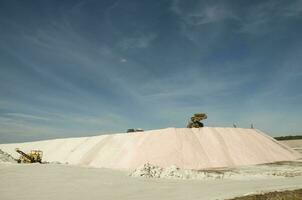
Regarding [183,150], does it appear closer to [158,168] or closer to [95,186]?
[158,168]

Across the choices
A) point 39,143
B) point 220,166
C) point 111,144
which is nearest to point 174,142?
point 220,166

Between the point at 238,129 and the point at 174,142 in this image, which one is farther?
the point at 238,129

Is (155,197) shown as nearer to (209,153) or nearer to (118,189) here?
(118,189)

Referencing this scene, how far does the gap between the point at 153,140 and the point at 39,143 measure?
110 feet

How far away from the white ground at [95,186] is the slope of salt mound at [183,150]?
13.4 meters

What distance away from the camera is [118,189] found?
20047 mm

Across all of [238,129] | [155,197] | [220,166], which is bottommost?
[155,197]

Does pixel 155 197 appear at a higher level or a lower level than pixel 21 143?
lower

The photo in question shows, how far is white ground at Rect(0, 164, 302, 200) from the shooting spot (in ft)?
56.4

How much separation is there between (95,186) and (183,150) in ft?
64.9

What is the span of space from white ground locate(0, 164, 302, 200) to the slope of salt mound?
13369mm

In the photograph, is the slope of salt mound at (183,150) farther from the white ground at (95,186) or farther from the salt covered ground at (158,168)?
the white ground at (95,186)

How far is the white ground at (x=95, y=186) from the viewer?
1720 cm

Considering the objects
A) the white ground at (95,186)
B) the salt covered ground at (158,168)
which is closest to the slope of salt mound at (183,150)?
the salt covered ground at (158,168)
